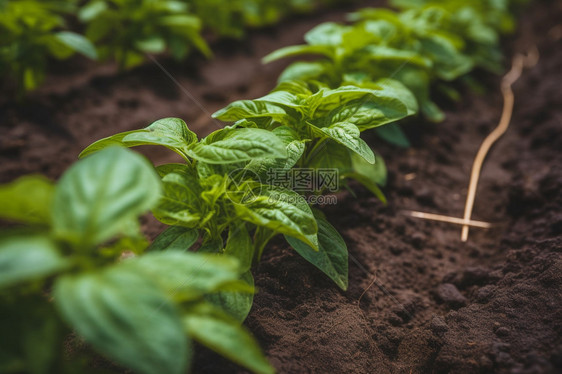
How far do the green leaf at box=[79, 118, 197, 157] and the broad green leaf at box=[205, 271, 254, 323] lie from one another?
485 millimetres

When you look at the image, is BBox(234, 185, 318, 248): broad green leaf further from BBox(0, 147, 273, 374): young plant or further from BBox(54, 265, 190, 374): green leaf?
BBox(54, 265, 190, 374): green leaf

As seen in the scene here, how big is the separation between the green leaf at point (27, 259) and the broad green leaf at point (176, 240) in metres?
0.43

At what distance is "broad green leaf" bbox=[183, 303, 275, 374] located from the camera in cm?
89

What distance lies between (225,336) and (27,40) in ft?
8.89

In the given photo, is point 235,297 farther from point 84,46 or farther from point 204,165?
point 84,46

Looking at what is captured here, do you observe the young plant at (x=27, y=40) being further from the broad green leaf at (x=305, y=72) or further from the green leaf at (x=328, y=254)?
the green leaf at (x=328, y=254)

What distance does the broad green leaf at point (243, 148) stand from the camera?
118cm

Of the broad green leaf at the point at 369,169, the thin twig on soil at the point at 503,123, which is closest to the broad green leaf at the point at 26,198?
the broad green leaf at the point at 369,169

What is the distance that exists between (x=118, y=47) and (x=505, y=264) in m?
3.16

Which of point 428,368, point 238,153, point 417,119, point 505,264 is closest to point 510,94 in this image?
point 417,119

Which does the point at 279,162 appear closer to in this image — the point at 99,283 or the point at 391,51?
the point at 99,283

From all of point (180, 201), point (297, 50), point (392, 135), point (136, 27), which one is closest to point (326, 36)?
point (297, 50)

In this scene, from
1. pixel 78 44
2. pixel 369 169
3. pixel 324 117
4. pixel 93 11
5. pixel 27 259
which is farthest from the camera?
pixel 93 11

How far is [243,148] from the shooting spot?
120cm
